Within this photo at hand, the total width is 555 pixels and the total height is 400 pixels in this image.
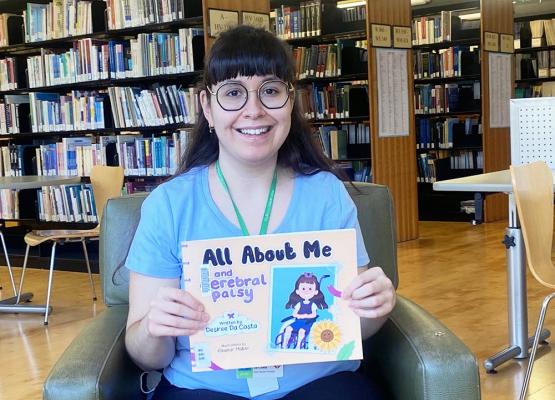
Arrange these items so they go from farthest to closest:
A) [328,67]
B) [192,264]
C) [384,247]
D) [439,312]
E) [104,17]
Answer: [328,67], [104,17], [439,312], [384,247], [192,264]

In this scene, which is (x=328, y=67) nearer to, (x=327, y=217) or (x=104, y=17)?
(x=104, y=17)

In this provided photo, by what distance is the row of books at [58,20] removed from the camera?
6.17 m

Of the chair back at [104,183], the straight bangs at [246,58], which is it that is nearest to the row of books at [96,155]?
the chair back at [104,183]

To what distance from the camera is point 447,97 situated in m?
8.37

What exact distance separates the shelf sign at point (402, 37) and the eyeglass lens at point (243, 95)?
5336 millimetres

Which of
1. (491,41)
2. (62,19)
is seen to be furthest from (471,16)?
(62,19)

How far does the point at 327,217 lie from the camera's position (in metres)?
1.69

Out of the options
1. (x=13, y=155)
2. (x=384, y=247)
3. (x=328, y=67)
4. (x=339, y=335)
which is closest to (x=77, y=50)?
(x=13, y=155)

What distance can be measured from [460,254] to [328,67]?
2248mm

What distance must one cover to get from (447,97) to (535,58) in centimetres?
197

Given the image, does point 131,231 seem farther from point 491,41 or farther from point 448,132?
point 448,132

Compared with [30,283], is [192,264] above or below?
above

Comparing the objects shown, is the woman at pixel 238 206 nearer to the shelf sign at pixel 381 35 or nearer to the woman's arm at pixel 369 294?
the woman's arm at pixel 369 294

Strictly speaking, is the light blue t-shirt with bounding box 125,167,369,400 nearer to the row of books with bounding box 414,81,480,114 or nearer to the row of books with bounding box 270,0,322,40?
the row of books with bounding box 270,0,322,40
